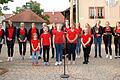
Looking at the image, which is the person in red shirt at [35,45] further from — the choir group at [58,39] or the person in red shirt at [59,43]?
the person in red shirt at [59,43]

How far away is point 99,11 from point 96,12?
731 mm

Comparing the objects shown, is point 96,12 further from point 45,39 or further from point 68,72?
point 68,72

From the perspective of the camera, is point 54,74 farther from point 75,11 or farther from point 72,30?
point 75,11

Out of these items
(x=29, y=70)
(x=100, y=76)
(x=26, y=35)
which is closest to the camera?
(x=100, y=76)

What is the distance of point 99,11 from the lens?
54812 mm

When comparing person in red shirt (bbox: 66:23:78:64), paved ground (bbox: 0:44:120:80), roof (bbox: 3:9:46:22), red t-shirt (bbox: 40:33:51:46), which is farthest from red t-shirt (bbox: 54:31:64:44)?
roof (bbox: 3:9:46:22)

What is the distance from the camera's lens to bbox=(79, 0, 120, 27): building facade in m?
54.1

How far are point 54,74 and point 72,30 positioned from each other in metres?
4.60

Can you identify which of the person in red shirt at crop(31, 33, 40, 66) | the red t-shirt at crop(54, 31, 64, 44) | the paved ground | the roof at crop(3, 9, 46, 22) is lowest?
the paved ground

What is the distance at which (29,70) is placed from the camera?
15969 millimetres

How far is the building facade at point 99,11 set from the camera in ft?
178

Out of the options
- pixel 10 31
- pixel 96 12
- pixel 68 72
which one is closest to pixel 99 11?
pixel 96 12

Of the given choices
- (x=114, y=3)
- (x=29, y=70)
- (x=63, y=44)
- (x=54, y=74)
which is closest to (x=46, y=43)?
(x=63, y=44)

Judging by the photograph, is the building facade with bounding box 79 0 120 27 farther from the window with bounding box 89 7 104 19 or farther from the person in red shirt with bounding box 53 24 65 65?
the person in red shirt with bounding box 53 24 65 65
